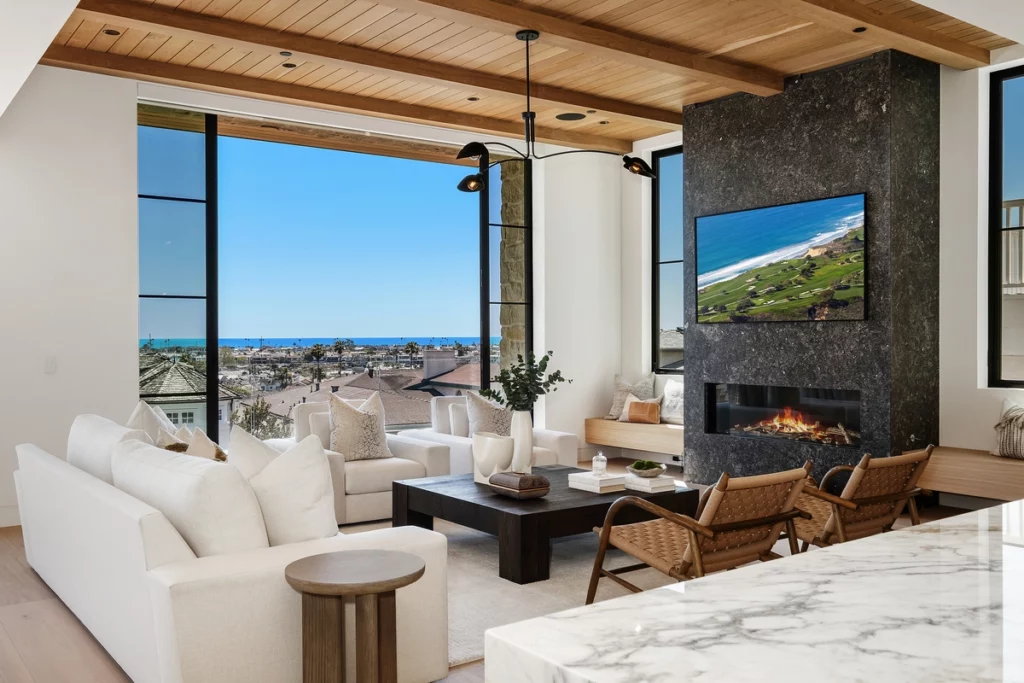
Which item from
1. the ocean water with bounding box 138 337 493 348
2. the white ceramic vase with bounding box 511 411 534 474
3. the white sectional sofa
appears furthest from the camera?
the ocean water with bounding box 138 337 493 348

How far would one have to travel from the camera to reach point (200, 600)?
262cm

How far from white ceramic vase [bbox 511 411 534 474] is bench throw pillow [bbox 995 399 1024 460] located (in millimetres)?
3025

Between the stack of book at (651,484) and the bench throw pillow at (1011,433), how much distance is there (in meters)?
2.25

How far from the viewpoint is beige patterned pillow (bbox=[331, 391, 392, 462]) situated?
19.4 feet

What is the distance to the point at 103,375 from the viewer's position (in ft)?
19.7

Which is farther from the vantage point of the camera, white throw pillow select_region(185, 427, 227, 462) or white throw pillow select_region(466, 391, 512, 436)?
white throw pillow select_region(466, 391, 512, 436)

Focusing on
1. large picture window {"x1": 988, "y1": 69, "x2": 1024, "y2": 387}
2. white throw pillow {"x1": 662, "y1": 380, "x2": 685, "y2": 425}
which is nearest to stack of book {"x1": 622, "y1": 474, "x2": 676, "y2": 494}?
large picture window {"x1": 988, "y1": 69, "x2": 1024, "y2": 387}

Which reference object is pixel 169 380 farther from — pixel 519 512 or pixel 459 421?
pixel 519 512

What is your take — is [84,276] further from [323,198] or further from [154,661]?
[323,198]

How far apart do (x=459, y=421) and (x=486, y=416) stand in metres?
0.27

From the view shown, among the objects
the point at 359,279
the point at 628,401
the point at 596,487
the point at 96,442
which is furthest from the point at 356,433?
the point at 359,279

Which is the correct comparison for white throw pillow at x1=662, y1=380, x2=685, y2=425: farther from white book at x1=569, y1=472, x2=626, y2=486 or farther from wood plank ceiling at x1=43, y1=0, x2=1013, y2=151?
white book at x1=569, y1=472, x2=626, y2=486

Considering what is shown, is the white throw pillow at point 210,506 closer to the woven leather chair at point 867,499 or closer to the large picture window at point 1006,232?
the woven leather chair at point 867,499

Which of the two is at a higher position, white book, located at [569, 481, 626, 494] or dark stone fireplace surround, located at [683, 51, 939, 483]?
dark stone fireplace surround, located at [683, 51, 939, 483]
